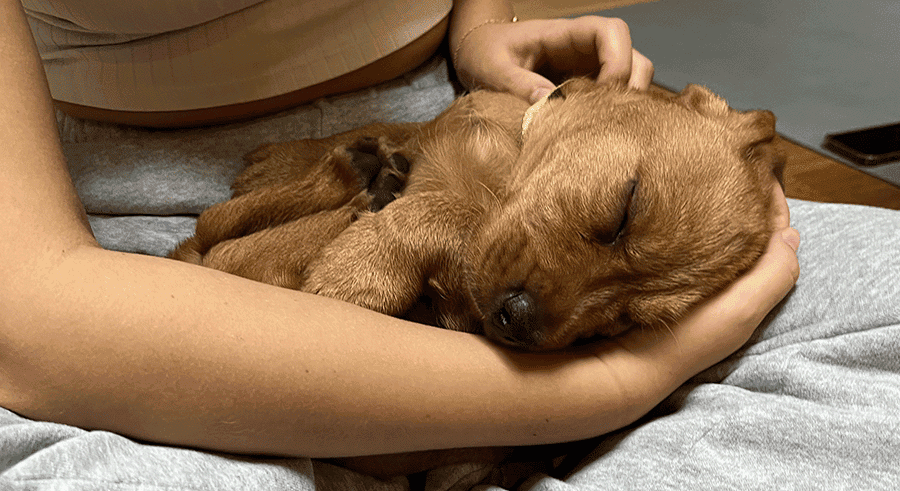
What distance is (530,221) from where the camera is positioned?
3.82 feet

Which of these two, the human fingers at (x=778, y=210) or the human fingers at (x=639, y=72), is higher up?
the human fingers at (x=639, y=72)

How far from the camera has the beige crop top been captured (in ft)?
4.55

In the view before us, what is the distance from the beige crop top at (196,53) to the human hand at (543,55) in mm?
372

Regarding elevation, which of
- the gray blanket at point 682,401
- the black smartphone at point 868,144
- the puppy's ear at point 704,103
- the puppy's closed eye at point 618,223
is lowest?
the black smartphone at point 868,144

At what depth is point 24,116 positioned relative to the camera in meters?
0.93

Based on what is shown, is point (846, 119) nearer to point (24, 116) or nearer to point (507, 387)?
point (507, 387)

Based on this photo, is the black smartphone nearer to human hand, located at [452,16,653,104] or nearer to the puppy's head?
human hand, located at [452,16,653,104]

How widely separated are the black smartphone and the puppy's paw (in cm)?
240

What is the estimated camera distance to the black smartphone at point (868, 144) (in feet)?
9.23

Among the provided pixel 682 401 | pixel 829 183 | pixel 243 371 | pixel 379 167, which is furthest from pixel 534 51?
pixel 829 183

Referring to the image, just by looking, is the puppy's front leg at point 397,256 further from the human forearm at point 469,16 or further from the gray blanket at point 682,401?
the human forearm at point 469,16

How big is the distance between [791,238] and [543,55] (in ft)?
2.68

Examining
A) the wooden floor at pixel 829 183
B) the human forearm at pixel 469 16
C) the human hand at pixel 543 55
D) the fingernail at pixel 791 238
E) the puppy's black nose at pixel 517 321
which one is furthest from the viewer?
the wooden floor at pixel 829 183

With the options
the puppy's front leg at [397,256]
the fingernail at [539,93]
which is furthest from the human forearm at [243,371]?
→ the fingernail at [539,93]
